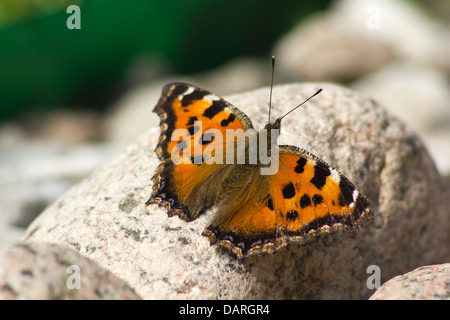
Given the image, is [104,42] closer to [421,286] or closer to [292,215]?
[292,215]

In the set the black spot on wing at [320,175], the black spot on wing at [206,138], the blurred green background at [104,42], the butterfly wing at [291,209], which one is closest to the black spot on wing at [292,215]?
the butterfly wing at [291,209]

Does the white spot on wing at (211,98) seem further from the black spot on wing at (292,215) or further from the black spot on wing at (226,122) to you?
the black spot on wing at (292,215)

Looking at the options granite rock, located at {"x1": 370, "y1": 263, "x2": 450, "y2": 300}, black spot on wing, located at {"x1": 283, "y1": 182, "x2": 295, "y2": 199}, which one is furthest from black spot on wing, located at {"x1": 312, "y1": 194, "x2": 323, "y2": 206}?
granite rock, located at {"x1": 370, "y1": 263, "x2": 450, "y2": 300}

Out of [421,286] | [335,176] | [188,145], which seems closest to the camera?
[421,286]

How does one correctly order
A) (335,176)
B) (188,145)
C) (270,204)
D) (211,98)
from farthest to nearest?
(211,98) < (188,145) < (270,204) < (335,176)

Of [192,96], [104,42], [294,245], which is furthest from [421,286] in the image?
[104,42]

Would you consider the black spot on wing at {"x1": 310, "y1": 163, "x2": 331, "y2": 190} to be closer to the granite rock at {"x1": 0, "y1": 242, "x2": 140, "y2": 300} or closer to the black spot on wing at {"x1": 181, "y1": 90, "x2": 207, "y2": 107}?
the black spot on wing at {"x1": 181, "y1": 90, "x2": 207, "y2": 107}
